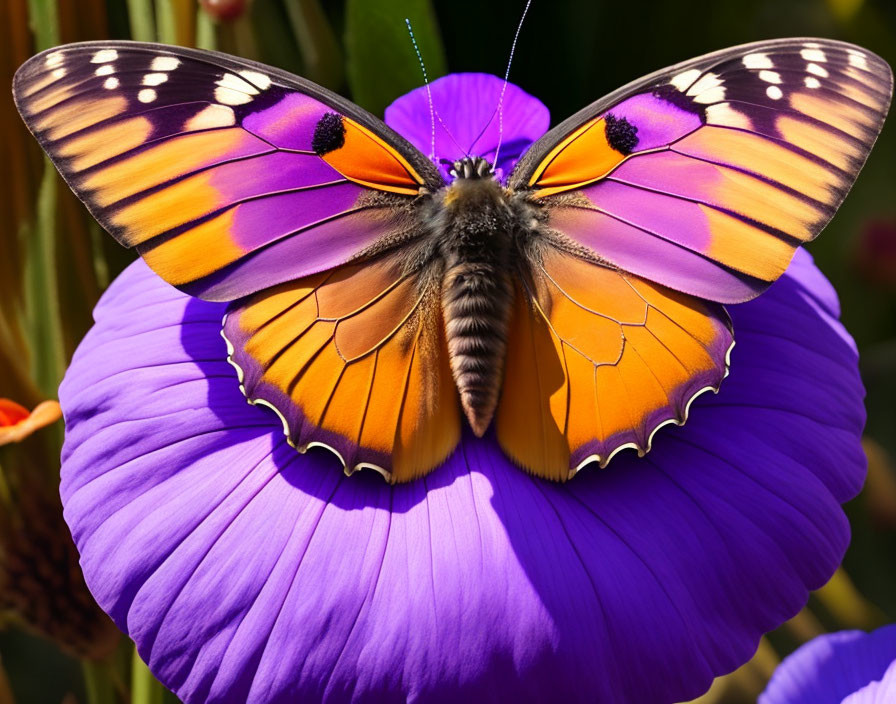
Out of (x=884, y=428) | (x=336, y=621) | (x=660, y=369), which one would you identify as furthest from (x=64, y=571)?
(x=884, y=428)

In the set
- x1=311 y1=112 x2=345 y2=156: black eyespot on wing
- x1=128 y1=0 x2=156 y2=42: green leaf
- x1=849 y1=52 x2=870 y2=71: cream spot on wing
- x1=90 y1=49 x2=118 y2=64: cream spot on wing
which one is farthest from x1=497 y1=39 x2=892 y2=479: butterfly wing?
x1=128 y1=0 x2=156 y2=42: green leaf

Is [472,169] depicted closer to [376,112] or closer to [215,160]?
[215,160]

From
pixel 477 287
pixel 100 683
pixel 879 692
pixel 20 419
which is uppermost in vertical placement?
pixel 477 287

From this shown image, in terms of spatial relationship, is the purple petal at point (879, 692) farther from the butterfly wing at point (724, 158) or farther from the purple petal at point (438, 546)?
the butterfly wing at point (724, 158)

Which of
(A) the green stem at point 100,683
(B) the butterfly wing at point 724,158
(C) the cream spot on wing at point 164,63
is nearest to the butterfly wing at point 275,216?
(C) the cream spot on wing at point 164,63

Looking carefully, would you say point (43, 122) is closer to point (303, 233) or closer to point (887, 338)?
point (303, 233)

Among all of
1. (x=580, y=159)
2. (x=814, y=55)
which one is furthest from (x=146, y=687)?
(x=814, y=55)
